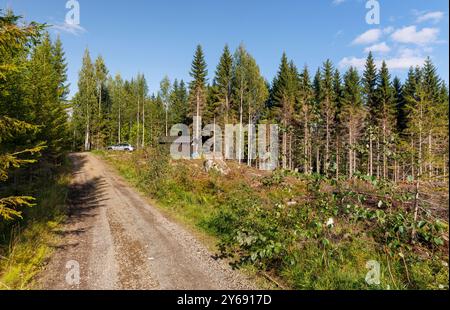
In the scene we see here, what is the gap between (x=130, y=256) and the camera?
8430 millimetres

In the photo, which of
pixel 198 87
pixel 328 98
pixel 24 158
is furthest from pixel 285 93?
pixel 24 158

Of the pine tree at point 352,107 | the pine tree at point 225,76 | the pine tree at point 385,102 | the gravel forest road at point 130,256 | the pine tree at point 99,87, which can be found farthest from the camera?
the pine tree at point 99,87

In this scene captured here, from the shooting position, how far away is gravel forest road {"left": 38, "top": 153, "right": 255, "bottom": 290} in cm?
668

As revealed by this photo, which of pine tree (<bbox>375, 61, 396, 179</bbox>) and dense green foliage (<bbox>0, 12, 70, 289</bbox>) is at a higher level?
pine tree (<bbox>375, 61, 396, 179</bbox>)

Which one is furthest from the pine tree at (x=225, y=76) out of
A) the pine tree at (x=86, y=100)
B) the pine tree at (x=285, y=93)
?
the pine tree at (x=86, y=100)

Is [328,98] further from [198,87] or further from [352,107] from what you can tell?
[198,87]

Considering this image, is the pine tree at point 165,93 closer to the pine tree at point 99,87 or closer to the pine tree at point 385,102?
the pine tree at point 99,87

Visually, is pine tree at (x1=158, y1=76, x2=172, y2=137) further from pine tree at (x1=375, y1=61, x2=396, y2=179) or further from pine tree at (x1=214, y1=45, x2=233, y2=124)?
pine tree at (x1=375, y1=61, x2=396, y2=179)

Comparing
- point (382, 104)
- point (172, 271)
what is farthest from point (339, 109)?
point (172, 271)

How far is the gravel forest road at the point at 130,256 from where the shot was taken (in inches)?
263

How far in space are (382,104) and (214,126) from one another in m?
27.9

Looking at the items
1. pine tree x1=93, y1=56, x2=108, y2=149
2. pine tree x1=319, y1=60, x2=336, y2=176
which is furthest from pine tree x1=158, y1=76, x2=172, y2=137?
pine tree x1=319, y1=60, x2=336, y2=176

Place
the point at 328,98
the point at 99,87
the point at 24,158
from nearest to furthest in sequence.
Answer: the point at 24,158 < the point at 328,98 < the point at 99,87

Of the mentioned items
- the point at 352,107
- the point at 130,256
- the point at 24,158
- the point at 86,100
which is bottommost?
the point at 130,256
